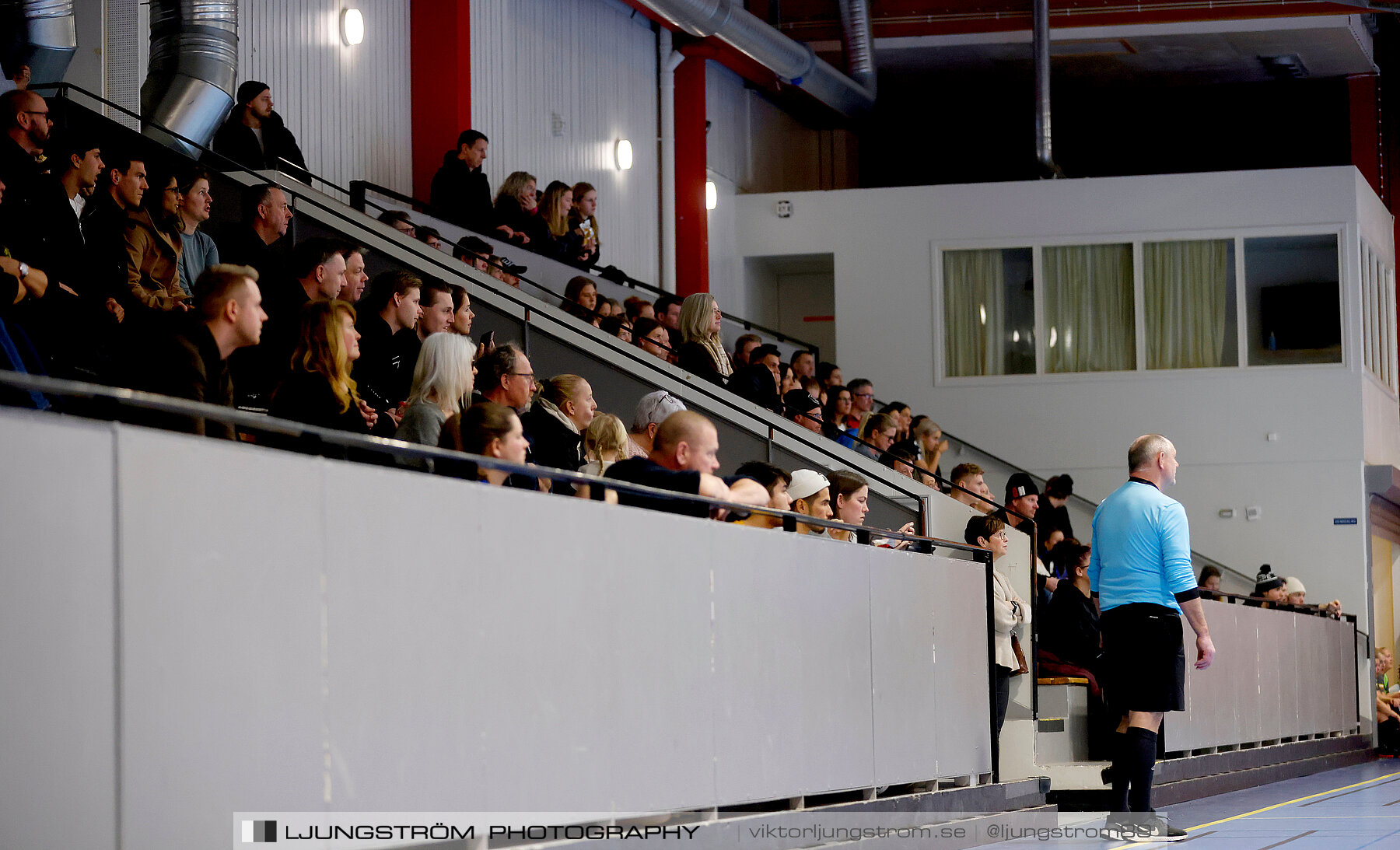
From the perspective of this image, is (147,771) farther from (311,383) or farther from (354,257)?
(354,257)

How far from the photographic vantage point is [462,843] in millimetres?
3680

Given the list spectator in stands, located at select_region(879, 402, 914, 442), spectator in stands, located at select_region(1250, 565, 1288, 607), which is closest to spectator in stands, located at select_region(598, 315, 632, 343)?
spectator in stands, located at select_region(879, 402, 914, 442)

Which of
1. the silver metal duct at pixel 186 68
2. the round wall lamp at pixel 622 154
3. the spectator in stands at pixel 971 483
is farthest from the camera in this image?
the round wall lamp at pixel 622 154

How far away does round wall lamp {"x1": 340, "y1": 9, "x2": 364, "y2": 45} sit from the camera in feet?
38.4

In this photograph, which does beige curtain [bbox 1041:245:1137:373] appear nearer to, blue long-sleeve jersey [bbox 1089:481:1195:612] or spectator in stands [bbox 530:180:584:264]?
spectator in stands [bbox 530:180:584:264]

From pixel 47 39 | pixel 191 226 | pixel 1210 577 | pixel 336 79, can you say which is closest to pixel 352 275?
pixel 191 226

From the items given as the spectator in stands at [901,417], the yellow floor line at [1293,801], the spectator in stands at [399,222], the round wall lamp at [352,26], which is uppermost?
the round wall lamp at [352,26]

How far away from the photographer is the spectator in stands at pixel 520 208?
11578mm

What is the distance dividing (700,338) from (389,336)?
347 centimetres

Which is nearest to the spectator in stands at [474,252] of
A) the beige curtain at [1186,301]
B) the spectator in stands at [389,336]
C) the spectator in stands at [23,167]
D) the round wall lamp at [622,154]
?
the spectator in stands at [389,336]

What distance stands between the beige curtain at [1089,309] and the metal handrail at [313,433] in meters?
12.1

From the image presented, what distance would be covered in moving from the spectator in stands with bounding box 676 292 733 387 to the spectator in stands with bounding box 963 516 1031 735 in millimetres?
2314

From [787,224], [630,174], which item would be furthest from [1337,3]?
[630,174]

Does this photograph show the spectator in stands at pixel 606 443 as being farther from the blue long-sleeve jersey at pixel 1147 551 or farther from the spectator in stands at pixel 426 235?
the spectator in stands at pixel 426 235
